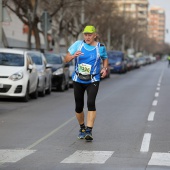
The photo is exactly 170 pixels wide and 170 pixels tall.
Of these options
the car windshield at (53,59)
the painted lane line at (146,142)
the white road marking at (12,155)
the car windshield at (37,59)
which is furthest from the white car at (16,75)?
the white road marking at (12,155)

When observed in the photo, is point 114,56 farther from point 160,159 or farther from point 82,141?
point 160,159

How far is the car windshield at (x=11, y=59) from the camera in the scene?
62.2 feet

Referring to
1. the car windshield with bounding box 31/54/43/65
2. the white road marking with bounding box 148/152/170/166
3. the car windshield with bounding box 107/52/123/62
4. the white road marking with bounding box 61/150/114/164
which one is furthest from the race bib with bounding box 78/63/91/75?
the car windshield with bounding box 107/52/123/62

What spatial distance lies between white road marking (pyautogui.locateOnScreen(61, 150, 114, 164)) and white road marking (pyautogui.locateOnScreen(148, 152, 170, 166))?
24.9 inches

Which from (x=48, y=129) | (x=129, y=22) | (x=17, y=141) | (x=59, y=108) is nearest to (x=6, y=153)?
(x=17, y=141)

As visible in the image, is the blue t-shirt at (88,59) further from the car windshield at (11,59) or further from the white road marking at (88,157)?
the car windshield at (11,59)

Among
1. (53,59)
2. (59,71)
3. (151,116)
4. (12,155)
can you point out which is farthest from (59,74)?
(12,155)

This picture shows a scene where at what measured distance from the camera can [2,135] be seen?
10.8 metres

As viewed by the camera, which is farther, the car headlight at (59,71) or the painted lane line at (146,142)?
the car headlight at (59,71)

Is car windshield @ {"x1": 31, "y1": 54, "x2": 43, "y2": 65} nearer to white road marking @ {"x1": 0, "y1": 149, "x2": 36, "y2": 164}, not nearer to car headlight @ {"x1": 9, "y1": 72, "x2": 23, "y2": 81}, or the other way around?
car headlight @ {"x1": 9, "y1": 72, "x2": 23, "y2": 81}

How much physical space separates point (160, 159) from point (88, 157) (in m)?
1.00

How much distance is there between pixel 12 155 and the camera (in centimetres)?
852

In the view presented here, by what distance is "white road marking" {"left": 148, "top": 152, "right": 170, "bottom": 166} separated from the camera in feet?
25.7

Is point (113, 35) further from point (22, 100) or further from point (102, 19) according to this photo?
point (22, 100)
